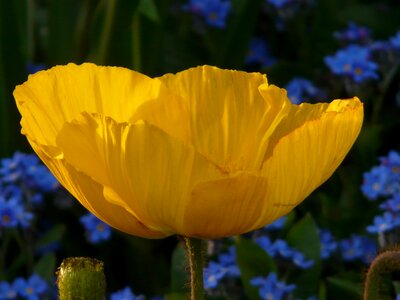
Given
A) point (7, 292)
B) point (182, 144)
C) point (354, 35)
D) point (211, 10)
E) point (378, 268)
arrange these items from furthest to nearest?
point (211, 10) → point (354, 35) → point (7, 292) → point (378, 268) → point (182, 144)

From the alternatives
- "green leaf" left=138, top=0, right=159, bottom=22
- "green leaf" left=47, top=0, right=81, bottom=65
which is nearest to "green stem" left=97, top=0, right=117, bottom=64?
"green leaf" left=138, top=0, right=159, bottom=22

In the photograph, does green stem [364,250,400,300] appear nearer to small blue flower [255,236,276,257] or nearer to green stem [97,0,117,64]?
small blue flower [255,236,276,257]

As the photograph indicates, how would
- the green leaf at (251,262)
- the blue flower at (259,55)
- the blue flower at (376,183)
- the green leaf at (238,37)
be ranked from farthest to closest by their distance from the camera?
the blue flower at (259,55) → the green leaf at (238,37) → the blue flower at (376,183) → the green leaf at (251,262)

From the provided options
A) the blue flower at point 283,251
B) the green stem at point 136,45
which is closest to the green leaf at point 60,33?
the green stem at point 136,45

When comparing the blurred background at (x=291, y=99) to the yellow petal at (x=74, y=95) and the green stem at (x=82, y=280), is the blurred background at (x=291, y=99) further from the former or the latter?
the green stem at (x=82, y=280)

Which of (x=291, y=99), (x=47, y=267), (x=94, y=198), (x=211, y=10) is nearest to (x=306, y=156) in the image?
(x=94, y=198)

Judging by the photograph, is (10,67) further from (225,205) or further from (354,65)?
(225,205)
